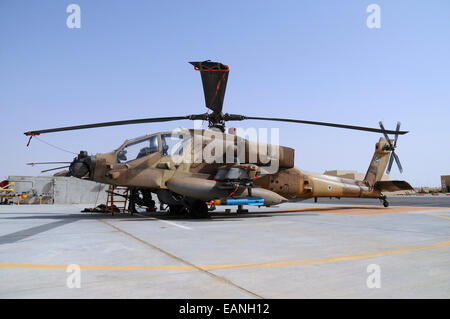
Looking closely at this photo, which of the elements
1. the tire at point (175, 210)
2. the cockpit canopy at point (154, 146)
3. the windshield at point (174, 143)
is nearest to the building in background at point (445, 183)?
the tire at point (175, 210)

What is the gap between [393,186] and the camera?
1783cm

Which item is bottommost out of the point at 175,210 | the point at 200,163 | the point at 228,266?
the point at 175,210

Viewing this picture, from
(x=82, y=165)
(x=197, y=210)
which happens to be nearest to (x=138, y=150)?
(x=82, y=165)

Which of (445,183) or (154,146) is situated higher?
(154,146)

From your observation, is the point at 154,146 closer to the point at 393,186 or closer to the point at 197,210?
the point at 197,210

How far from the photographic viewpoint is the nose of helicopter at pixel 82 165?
10.7 metres

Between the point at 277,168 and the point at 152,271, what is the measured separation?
10.9 meters

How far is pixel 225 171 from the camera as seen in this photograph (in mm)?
12047

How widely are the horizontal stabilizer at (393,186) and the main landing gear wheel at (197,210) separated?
11628 mm

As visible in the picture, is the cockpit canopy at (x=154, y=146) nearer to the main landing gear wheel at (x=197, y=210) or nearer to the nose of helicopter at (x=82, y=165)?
the nose of helicopter at (x=82, y=165)

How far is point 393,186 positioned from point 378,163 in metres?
1.83

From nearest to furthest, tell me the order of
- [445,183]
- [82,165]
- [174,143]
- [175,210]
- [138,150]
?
[82,165] < [138,150] < [174,143] < [175,210] < [445,183]
